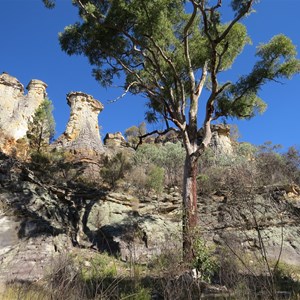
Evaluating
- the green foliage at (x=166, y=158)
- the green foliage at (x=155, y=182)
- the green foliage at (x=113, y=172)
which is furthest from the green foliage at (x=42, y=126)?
the green foliage at (x=155, y=182)

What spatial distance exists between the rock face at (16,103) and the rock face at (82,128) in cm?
303

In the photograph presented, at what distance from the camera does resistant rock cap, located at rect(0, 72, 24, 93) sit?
90.2 ft

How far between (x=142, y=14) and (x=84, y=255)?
6.57 meters

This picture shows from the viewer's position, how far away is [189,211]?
25.3ft

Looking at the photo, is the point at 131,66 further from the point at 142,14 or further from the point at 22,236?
the point at 22,236

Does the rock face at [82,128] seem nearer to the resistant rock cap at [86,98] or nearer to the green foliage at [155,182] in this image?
the resistant rock cap at [86,98]

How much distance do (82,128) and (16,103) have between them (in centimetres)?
678

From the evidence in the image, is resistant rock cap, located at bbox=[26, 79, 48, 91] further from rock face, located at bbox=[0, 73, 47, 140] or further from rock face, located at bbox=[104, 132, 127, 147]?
rock face, located at bbox=[104, 132, 127, 147]

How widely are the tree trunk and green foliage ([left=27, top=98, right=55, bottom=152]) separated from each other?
44.2 ft

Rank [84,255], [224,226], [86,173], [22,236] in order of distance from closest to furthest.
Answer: [22,236]
[84,255]
[224,226]
[86,173]

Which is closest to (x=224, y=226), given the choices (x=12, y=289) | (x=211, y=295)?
(x=211, y=295)

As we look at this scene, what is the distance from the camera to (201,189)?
13.5 metres

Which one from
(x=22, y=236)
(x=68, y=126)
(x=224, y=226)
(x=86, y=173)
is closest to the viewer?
(x=22, y=236)

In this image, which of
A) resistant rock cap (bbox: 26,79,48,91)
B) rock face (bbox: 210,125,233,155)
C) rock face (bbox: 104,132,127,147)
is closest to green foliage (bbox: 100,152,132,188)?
rock face (bbox: 210,125,233,155)
